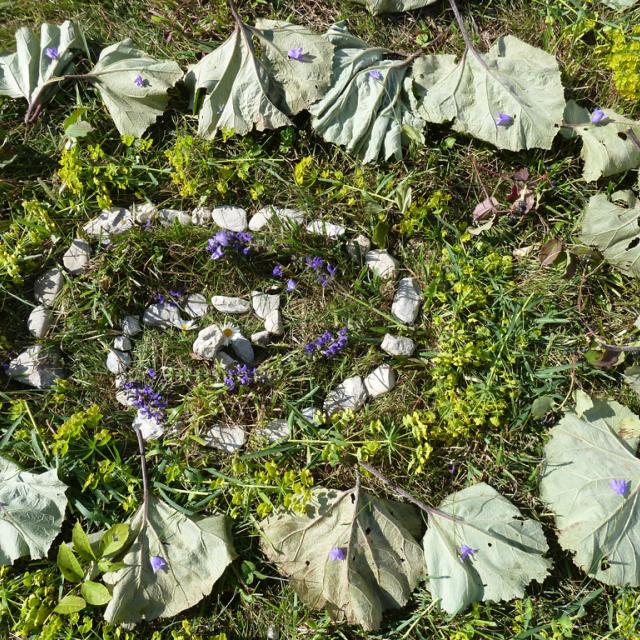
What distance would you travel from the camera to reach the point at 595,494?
3.23 meters

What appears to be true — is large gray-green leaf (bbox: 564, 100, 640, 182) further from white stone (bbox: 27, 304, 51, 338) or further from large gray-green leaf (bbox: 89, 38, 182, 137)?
white stone (bbox: 27, 304, 51, 338)

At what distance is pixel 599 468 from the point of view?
3244 mm

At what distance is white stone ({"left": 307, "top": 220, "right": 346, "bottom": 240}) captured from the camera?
3463mm

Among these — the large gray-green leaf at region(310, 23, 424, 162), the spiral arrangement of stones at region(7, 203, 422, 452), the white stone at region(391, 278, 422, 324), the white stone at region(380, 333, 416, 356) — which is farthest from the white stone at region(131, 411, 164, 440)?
the large gray-green leaf at region(310, 23, 424, 162)

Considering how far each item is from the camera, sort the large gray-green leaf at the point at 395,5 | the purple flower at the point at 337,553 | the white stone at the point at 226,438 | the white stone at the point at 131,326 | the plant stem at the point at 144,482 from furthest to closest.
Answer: the large gray-green leaf at the point at 395,5 → the white stone at the point at 131,326 → the white stone at the point at 226,438 → the plant stem at the point at 144,482 → the purple flower at the point at 337,553

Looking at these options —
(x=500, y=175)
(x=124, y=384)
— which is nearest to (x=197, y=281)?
(x=124, y=384)

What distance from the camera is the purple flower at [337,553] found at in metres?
3.16

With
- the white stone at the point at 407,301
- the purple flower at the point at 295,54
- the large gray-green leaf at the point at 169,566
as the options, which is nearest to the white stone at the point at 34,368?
the large gray-green leaf at the point at 169,566

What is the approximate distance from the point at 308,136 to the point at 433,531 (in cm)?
208

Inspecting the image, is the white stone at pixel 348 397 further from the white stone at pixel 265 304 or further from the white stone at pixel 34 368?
the white stone at pixel 34 368

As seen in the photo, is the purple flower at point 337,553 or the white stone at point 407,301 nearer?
the purple flower at point 337,553

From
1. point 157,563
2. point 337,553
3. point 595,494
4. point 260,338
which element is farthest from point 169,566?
point 595,494

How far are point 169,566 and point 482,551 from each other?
1.48 metres

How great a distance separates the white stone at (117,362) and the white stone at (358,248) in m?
1.27
